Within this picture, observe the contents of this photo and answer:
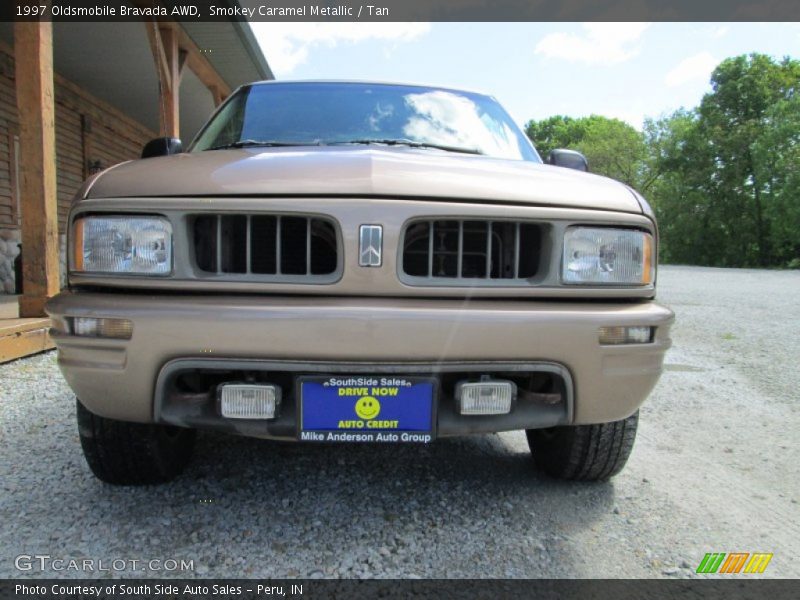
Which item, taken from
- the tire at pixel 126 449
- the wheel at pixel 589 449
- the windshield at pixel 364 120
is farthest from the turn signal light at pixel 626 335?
the tire at pixel 126 449

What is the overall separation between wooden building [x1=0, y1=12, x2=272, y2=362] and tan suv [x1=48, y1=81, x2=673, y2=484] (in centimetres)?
287

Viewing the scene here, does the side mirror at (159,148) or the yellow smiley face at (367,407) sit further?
the side mirror at (159,148)

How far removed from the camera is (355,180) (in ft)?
5.47

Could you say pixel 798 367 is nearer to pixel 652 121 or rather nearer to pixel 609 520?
pixel 609 520

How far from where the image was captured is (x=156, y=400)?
63.4 inches

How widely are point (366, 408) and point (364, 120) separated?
1.52 metres


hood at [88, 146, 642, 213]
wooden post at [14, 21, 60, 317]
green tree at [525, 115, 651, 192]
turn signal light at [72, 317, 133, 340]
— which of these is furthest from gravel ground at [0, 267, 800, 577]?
green tree at [525, 115, 651, 192]

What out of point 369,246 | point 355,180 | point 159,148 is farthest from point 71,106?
point 369,246

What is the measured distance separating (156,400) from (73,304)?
370 millimetres

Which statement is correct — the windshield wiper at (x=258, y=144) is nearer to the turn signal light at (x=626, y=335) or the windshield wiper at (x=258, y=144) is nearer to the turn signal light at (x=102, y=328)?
the turn signal light at (x=102, y=328)

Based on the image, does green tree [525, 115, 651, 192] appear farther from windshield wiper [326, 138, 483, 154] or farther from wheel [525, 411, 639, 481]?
wheel [525, 411, 639, 481]

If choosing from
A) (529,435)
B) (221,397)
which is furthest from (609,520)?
(221,397)

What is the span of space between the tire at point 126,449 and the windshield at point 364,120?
1.20 m

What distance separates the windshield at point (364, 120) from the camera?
8.10ft
